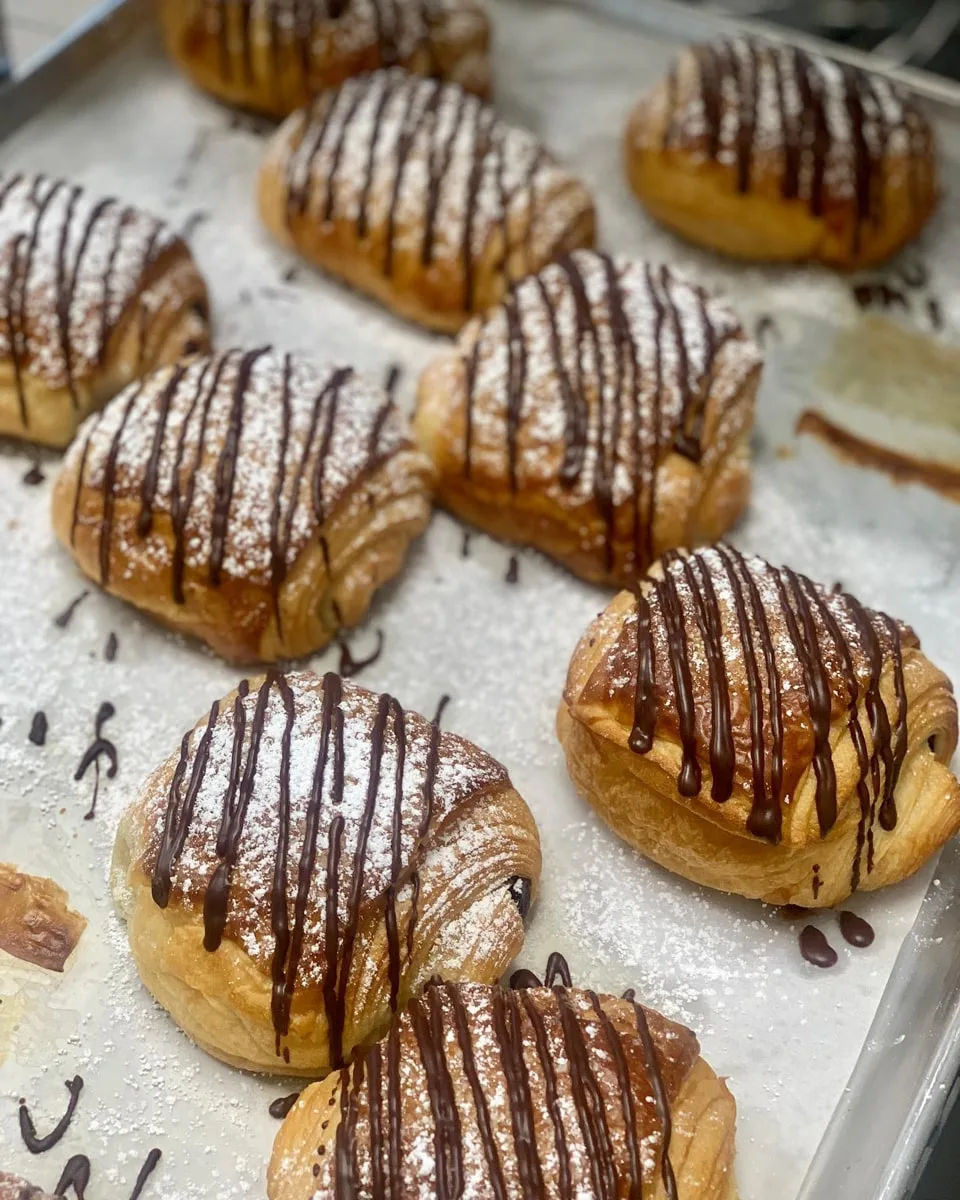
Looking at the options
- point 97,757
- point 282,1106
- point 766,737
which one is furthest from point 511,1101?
point 97,757

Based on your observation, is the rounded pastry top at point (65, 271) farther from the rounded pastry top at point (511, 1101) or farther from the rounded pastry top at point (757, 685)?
the rounded pastry top at point (511, 1101)

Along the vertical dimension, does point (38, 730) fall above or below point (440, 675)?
below

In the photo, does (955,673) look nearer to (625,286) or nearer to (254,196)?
(625,286)

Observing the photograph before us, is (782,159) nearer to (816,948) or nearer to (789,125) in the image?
(789,125)

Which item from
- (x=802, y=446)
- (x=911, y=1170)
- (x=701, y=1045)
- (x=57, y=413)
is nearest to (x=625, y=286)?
(x=802, y=446)

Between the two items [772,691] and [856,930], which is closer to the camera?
[772,691]

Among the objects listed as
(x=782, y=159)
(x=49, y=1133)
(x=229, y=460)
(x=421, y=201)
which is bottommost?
(x=49, y=1133)

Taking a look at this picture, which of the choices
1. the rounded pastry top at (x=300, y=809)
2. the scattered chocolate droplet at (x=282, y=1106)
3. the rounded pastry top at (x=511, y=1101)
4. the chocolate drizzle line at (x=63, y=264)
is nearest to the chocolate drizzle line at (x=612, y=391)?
the rounded pastry top at (x=300, y=809)

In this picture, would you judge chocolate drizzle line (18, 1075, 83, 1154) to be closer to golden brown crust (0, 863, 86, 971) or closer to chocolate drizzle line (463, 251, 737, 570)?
golden brown crust (0, 863, 86, 971)
